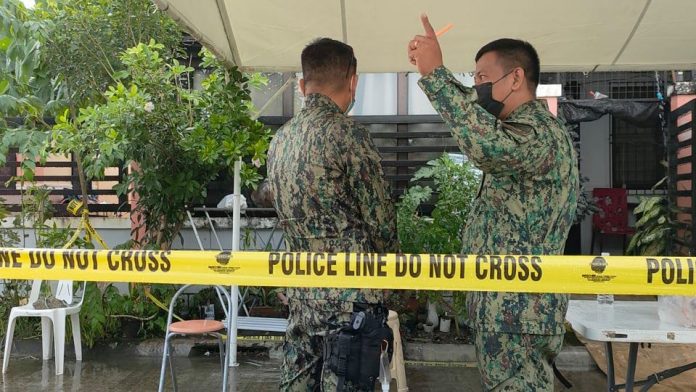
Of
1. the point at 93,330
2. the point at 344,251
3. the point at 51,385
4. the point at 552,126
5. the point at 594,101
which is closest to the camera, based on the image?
the point at 552,126

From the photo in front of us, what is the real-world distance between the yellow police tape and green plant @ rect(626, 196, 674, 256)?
5.08 m

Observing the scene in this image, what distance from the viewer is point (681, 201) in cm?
633

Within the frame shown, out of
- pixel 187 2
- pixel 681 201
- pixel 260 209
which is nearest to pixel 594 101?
pixel 681 201

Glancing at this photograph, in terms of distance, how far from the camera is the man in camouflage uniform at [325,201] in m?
2.11

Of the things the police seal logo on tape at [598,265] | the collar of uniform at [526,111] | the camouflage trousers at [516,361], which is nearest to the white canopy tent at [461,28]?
the collar of uniform at [526,111]

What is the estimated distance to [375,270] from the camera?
196 cm

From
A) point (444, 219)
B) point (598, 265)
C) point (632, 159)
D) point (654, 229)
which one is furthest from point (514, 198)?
point (632, 159)

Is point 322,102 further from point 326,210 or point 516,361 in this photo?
point 516,361

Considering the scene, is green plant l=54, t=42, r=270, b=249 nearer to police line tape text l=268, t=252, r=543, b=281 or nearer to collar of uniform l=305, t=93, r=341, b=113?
collar of uniform l=305, t=93, r=341, b=113

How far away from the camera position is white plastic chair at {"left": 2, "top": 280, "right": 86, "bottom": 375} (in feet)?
15.9

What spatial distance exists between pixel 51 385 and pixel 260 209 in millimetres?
2571

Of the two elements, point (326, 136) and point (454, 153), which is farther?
point (454, 153)

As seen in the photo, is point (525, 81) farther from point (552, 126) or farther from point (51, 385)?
point (51, 385)

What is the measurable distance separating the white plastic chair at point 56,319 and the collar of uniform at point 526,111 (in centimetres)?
431
